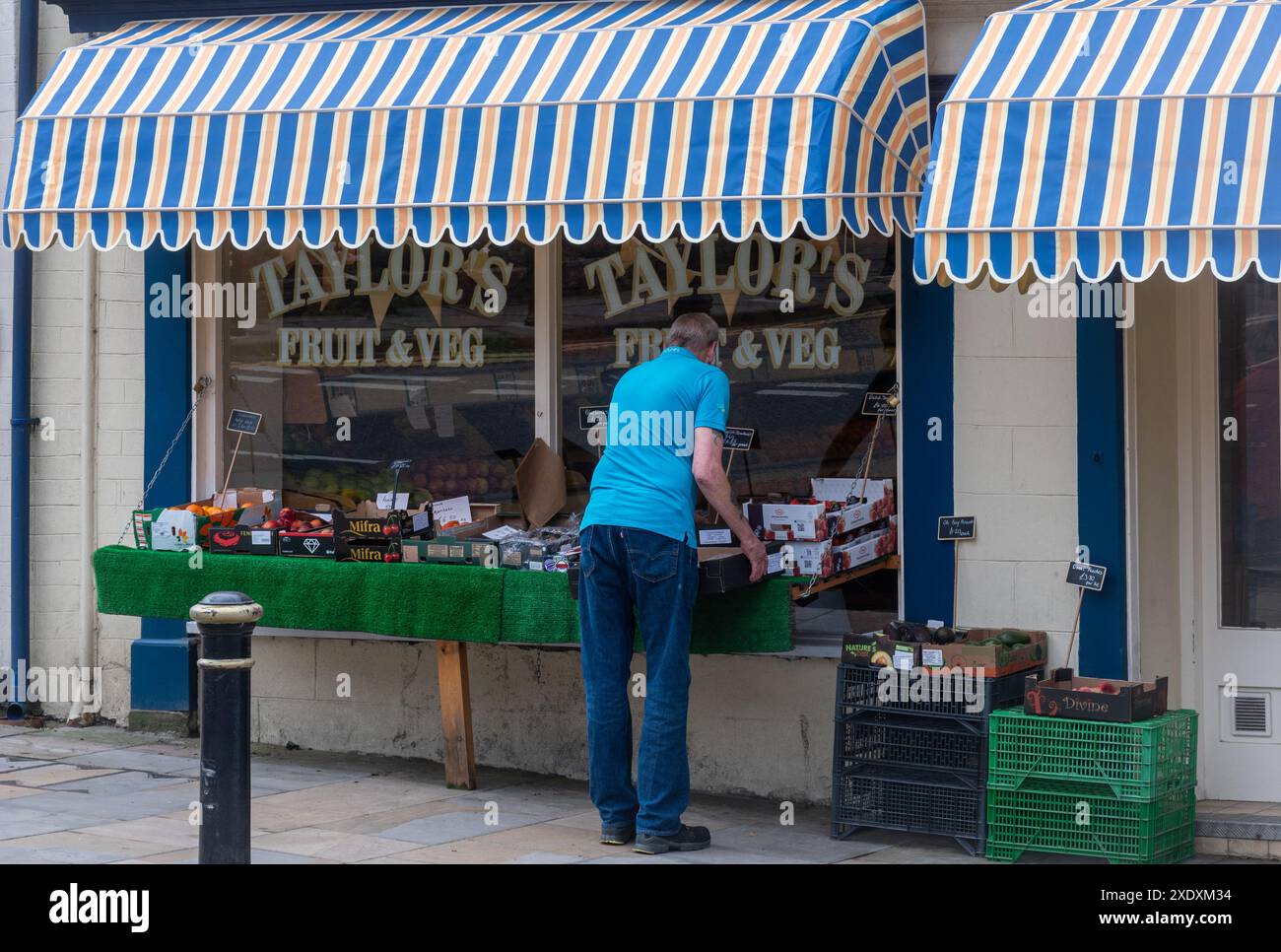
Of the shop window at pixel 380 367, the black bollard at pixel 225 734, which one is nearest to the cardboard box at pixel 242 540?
the shop window at pixel 380 367

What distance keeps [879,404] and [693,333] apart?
1.33 metres

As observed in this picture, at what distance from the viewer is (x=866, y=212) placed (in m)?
6.16

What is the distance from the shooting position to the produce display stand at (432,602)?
21.3ft

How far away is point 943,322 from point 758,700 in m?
1.80

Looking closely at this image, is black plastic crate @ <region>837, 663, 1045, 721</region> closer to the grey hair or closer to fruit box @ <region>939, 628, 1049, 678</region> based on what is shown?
fruit box @ <region>939, 628, 1049, 678</region>

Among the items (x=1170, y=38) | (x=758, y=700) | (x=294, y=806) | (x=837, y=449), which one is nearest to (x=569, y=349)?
(x=837, y=449)

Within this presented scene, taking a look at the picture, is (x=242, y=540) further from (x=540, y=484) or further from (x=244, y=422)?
(x=540, y=484)

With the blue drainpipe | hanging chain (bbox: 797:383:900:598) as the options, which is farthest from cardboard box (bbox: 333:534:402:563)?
the blue drainpipe

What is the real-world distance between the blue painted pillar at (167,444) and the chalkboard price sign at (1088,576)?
13.7 feet

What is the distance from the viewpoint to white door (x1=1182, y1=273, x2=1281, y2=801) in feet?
22.0

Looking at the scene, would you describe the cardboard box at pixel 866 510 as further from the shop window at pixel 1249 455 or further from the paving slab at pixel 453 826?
the paving slab at pixel 453 826

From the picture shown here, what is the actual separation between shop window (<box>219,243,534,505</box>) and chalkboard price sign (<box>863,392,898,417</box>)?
160cm

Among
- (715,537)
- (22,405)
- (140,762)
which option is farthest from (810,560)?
(22,405)

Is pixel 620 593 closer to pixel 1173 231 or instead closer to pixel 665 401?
pixel 665 401
